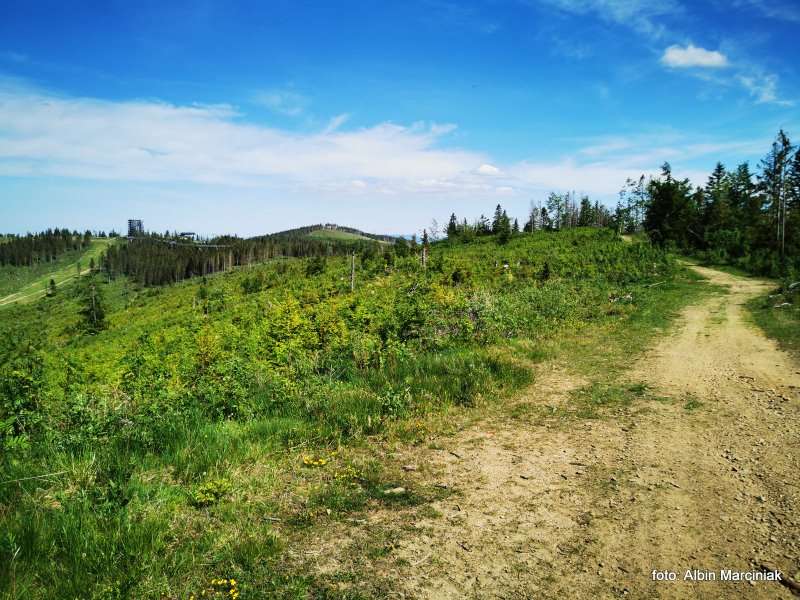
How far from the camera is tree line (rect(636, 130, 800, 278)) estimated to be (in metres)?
31.4

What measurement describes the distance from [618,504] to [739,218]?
56.8 metres

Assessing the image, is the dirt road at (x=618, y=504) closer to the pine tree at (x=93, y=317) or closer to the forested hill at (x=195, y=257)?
the pine tree at (x=93, y=317)

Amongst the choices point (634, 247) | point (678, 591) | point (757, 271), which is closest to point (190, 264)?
point (634, 247)

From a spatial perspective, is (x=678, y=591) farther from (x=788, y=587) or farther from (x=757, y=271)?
(x=757, y=271)

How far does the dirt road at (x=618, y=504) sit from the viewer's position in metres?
3.43

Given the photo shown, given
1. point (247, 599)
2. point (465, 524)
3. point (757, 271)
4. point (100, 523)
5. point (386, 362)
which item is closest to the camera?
point (247, 599)

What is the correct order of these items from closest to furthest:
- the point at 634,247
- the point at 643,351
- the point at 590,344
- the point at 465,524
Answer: the point at 465,524 < the point at 643,351 < the point at 590,344 < the point at 634,247

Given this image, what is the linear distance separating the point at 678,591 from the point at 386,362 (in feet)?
23.5

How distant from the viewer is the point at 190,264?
142500 millimetres

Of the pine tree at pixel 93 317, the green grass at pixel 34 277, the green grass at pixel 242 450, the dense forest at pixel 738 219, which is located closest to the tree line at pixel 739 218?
the dense forest at pixel 738 219

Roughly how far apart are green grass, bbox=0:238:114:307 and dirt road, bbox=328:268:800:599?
187 meters

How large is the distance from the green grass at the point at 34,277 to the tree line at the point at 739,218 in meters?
182

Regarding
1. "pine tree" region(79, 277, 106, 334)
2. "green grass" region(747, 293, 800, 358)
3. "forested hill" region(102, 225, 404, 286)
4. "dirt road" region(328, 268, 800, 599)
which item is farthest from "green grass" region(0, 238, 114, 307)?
"green grass" region(747, 293, 800, 358)

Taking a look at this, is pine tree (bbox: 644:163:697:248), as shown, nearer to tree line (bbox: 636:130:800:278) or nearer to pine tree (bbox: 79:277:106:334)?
tree line (bbox: 636:130:800:278)
